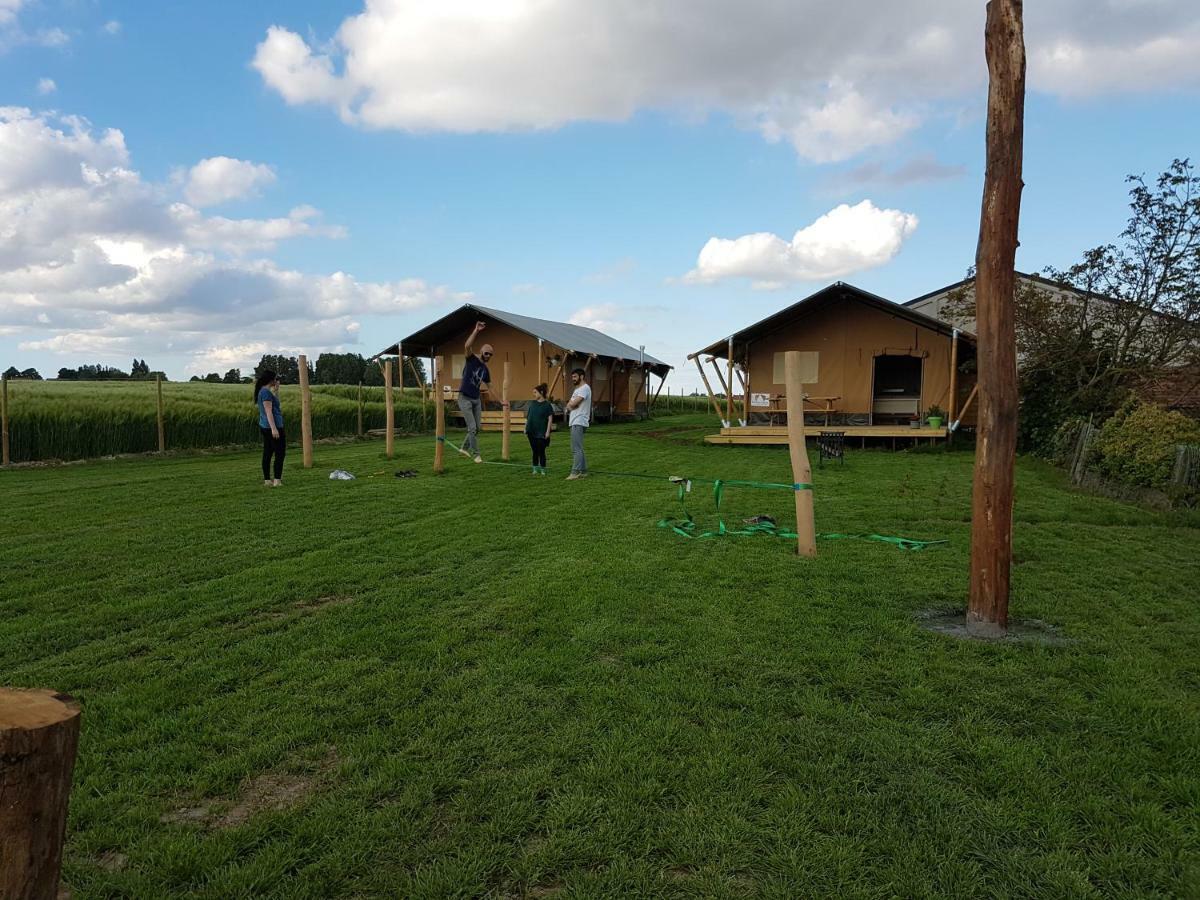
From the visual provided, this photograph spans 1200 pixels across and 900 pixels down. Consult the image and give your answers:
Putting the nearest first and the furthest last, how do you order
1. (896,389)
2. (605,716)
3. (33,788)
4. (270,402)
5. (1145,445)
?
(33,788), (605,716), (1145,445), (270,402), (896,389)

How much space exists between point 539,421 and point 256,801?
386 inches

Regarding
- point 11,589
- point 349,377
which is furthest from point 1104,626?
point 349,377

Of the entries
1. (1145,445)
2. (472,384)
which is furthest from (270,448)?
(1145,445)

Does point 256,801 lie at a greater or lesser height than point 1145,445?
lesser

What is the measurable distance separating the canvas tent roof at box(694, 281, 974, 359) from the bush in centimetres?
808

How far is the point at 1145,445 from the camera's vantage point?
10.8m

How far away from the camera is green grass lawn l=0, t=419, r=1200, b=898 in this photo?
8.38 ft

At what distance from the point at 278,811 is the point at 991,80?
5806 millimetres

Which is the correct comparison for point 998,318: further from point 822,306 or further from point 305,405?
point 822,306

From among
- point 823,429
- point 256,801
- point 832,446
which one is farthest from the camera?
point 823,429

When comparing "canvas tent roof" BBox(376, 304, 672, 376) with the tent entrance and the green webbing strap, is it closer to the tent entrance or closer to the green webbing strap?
the tent entrance

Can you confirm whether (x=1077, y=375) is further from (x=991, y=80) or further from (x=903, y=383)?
(x=991, y=80)

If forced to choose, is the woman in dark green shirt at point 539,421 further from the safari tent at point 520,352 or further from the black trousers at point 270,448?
the safari tent at point 520,352

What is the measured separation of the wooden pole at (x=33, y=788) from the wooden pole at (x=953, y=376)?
2038cm
